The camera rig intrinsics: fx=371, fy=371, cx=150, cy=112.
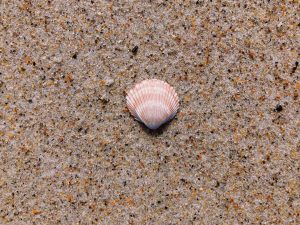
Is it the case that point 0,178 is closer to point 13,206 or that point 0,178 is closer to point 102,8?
point 13,206

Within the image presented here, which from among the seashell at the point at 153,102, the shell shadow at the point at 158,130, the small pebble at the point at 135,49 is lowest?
the shell shadow at the point at 158,130

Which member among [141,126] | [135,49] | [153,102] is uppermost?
[135,49]

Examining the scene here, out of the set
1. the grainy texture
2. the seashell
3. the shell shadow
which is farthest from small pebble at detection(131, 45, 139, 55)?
the shell shadow

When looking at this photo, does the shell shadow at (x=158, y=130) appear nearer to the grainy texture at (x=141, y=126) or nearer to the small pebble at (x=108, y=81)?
the grainy texture at (x=141, y=126)

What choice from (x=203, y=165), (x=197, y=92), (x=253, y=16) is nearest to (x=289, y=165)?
(x=203, y=165)

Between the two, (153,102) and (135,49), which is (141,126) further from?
(135,49)

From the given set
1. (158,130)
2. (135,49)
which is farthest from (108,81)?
(158,130)

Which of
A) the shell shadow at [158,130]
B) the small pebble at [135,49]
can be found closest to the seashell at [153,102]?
the shell shadow at [158,130]
